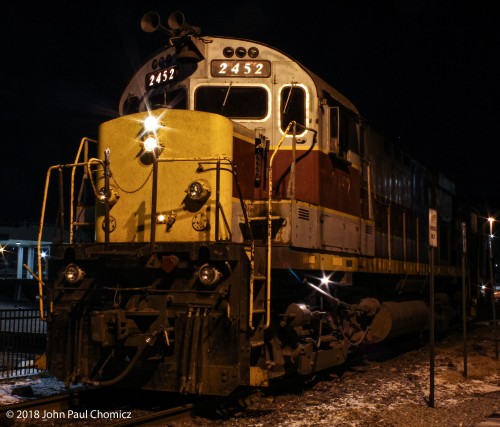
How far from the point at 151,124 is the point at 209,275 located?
6.80ft

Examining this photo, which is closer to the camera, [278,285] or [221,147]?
[221,147]

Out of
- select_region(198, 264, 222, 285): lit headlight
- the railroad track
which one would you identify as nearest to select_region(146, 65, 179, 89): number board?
select_region(198, 264, 222, 285): lit headlight

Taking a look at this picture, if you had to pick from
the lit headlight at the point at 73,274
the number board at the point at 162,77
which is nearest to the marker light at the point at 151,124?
the number board at the point at 162,77

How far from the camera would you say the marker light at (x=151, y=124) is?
283 inches

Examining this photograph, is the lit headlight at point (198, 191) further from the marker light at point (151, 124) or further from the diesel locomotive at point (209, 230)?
the marker light at point (151, 124)

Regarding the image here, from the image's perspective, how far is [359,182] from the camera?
31.5ft

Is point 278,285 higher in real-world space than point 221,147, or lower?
lower

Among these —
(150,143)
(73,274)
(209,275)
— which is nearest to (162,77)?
(150,143)

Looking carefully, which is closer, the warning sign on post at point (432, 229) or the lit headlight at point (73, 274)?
the lit headlight at point (73, 274)

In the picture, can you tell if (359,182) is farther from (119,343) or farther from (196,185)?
(119,343)

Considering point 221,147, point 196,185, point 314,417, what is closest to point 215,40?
point 221,147

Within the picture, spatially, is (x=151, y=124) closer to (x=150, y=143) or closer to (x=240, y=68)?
(x=150, y=143)

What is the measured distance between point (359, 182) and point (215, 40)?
3.33 metres

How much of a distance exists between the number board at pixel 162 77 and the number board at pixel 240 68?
0.53m
